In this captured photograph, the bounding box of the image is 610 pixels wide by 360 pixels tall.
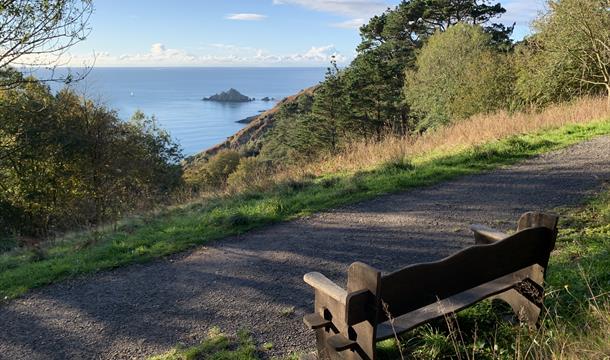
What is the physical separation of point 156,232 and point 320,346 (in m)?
5.01

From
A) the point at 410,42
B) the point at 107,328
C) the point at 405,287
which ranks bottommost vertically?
the point at 107,328

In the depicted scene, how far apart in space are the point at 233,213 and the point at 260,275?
260 centimetres

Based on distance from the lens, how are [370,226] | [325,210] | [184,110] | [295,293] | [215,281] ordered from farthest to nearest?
[184,110] → [325,210] → [370,226] → [215,281] → [295,293]

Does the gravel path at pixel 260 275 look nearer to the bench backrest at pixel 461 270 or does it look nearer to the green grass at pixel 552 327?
the green grass at pixel 552 327

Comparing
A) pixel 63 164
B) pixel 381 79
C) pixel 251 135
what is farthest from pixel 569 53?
pixel 251 135

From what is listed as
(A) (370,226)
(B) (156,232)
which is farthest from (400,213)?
(B) (156,232)

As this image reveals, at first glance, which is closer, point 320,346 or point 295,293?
point 320,346

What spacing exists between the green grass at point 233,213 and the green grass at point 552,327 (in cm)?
401

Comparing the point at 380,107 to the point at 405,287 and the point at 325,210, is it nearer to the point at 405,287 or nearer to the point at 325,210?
the point at 325,210

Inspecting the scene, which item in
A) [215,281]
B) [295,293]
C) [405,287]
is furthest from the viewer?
[215,281]

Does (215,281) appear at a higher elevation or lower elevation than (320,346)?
lower

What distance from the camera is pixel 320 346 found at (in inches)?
128

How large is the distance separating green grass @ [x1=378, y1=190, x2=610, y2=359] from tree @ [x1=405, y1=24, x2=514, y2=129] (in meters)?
22.7

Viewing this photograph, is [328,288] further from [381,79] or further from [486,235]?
[381,79]
